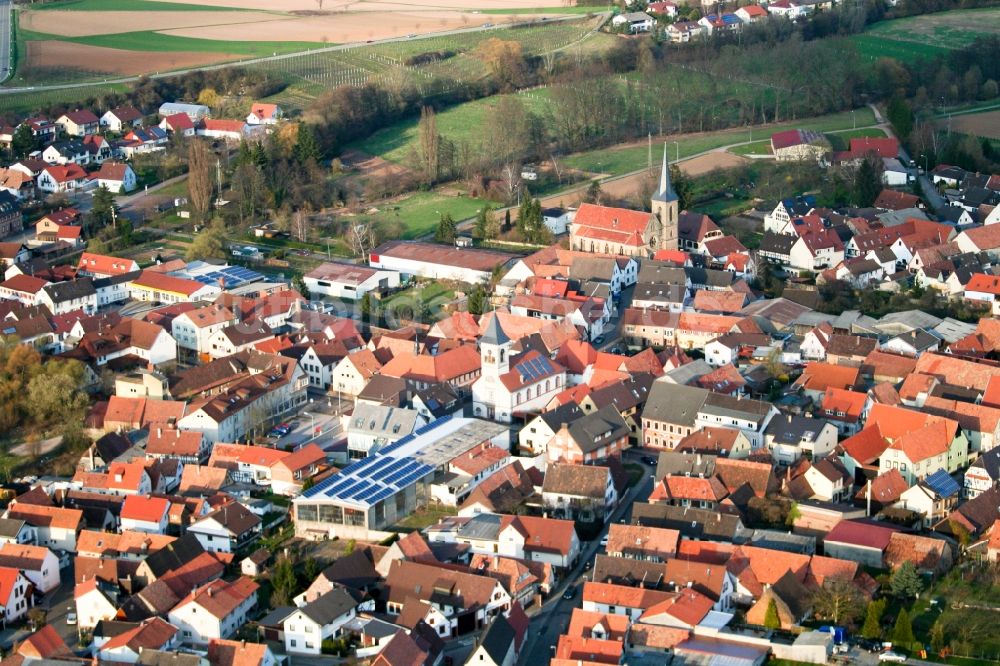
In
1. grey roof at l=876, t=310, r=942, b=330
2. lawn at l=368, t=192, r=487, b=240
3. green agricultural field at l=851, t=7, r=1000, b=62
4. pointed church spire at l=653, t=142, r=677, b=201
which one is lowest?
lawn at l=368, t=192, r=487, b=240

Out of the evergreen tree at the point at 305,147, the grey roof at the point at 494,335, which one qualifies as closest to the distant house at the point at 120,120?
the evergreen tree at the point at 305,147

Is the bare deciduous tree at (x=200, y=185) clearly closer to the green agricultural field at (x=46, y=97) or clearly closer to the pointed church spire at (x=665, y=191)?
the green agricultural field at (x=46, y=97)

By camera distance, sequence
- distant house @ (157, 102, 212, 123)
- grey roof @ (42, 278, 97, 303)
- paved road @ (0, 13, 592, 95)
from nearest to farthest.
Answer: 1. grey roof @ (42, 278, 97, 303)
2. distant house @ (157, 102, 212, 123)
3. paved road @ (0, 13, 592, 95)

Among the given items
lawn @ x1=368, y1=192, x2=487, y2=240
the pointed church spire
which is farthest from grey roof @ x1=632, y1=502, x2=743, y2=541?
lawn @ x1=368, y1=192, x2=487, y2=240

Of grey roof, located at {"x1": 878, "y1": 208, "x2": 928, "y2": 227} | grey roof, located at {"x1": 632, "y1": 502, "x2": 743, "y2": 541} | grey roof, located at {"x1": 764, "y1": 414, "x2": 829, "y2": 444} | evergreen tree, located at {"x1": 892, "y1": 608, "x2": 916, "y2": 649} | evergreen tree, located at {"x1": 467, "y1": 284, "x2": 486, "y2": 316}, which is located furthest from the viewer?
grey roof, located at {"x1": 878, "y1": 208, "x2": 928, "y2": 227}

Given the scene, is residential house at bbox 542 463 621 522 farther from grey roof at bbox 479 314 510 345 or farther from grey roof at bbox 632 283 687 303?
grey roof at bbox 632 283 687 303
